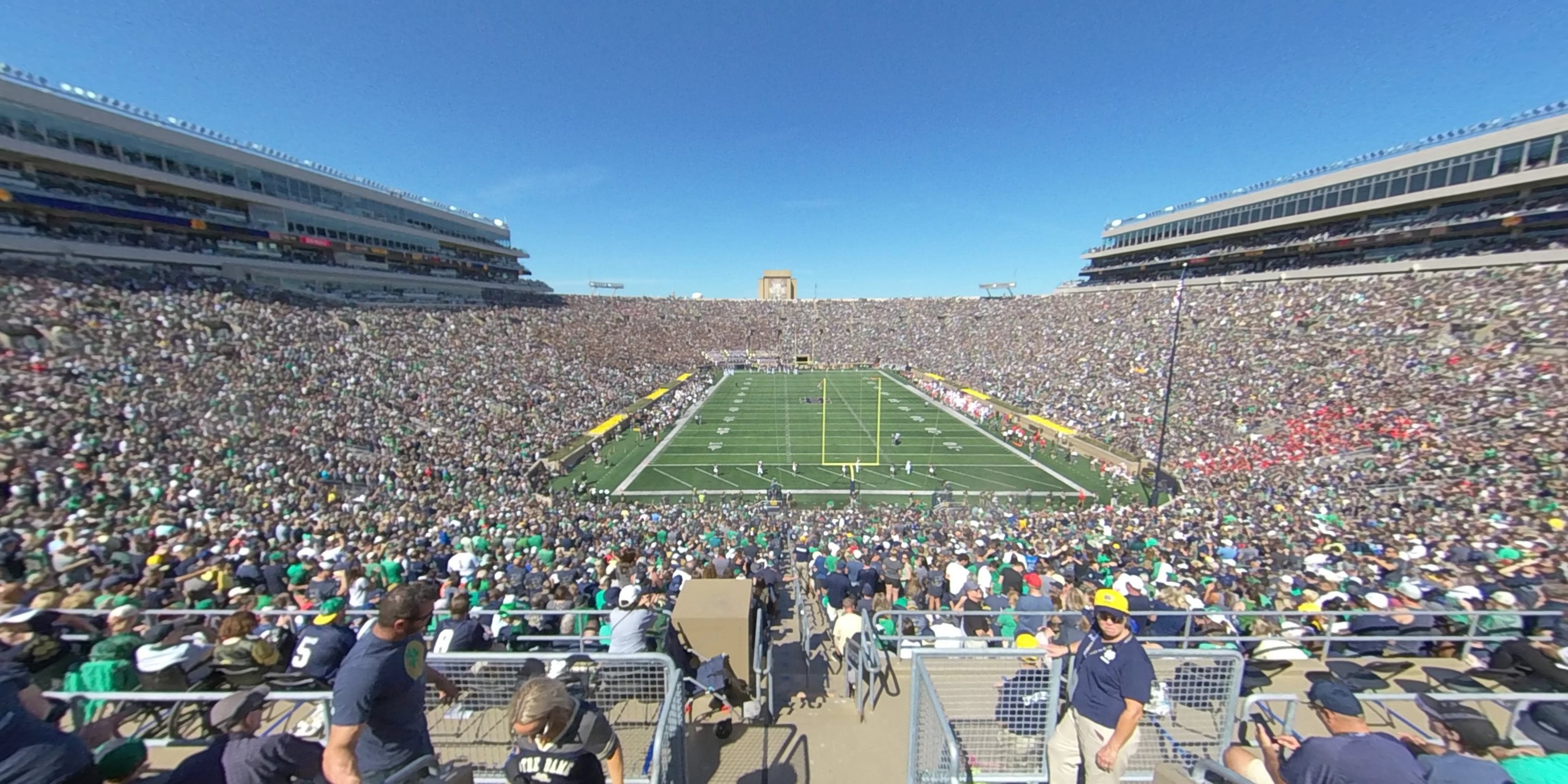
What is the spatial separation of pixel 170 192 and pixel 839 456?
35122 millimetres

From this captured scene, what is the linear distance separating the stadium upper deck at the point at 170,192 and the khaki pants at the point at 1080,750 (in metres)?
34.7

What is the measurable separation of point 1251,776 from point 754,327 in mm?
69495

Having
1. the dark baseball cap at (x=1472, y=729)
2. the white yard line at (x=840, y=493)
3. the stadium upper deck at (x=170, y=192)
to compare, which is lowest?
the white yard line at (x=840, y=493)

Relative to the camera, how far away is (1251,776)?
3049 millimetres

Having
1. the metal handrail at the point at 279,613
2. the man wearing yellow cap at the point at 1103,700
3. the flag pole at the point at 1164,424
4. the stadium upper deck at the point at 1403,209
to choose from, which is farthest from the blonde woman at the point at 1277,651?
the stadium upper deck at the point at 1403,209

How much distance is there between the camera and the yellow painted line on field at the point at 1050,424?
27036 millimetres

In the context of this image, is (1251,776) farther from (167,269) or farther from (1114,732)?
(167,269)

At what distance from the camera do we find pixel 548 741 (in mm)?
2436

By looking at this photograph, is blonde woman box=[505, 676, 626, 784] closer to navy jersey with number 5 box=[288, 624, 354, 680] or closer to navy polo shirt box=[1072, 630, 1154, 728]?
navy jersey with number 5 box=[288, 624, 354, 680]

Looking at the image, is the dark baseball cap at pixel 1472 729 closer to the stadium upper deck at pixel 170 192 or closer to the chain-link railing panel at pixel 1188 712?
the chain-link railing panel at pixel 1188 712

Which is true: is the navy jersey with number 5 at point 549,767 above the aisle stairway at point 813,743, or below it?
above

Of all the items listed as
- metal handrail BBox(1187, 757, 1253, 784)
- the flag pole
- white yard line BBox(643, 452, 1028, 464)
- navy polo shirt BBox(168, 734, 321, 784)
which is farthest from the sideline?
metal handrail BBox(1187, 757, 1253, 784)

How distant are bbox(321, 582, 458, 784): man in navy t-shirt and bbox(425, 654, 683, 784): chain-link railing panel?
930mm

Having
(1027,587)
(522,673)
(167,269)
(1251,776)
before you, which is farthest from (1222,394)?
(167,269)
